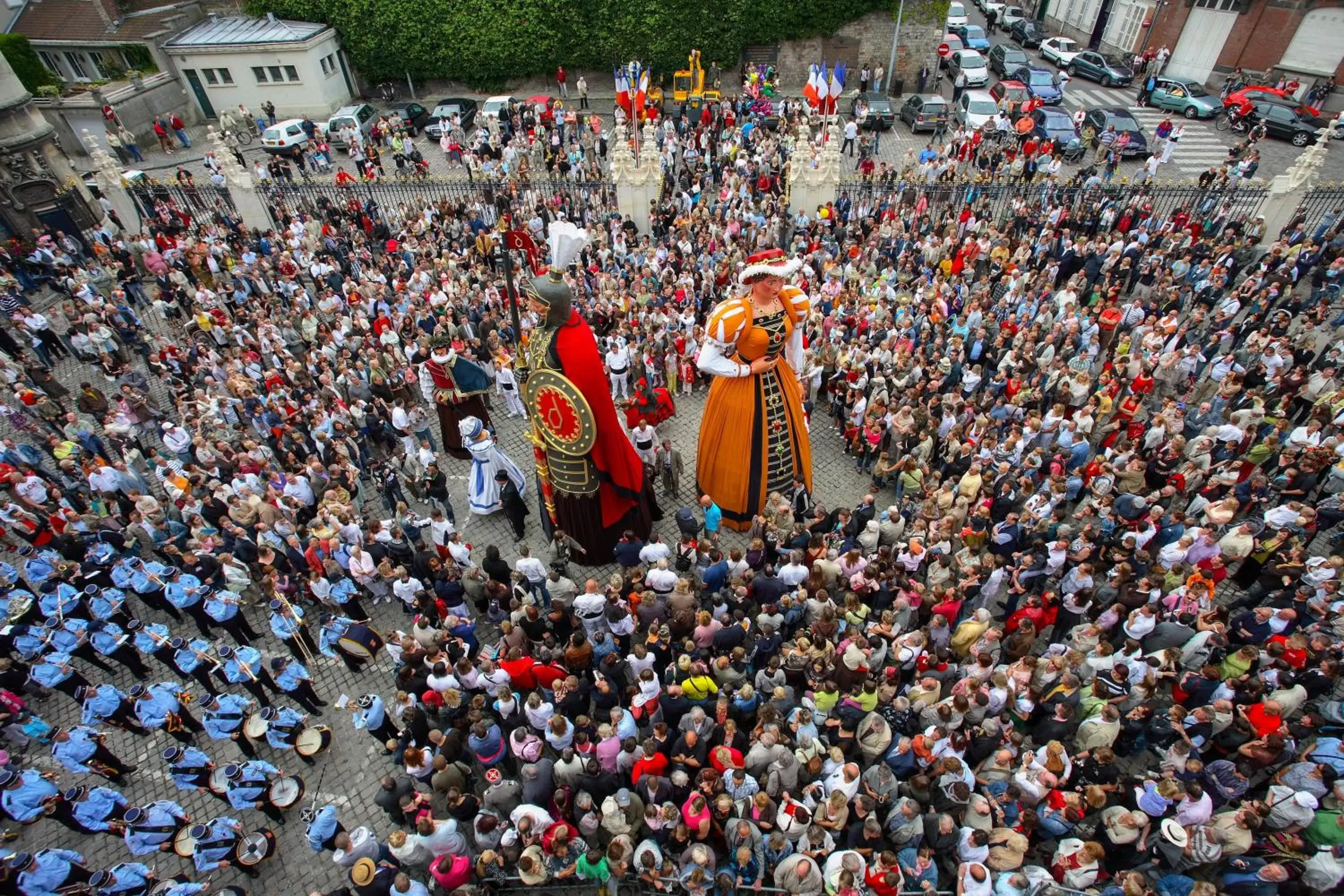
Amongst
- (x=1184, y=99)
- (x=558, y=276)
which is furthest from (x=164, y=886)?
(x=1184, y=99)

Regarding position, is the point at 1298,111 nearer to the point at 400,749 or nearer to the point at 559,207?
the point at 559,207

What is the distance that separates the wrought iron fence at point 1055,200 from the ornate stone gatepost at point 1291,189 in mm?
307

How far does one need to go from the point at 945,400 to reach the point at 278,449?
11.5 m

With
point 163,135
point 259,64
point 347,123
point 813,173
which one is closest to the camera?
point 813,173

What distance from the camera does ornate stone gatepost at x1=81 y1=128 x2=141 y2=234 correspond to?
63.6ft

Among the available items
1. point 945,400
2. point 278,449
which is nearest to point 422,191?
point 278,449

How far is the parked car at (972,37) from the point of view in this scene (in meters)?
33.3

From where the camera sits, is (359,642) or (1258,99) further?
(1258,99)

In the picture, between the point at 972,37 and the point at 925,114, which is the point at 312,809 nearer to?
the point at 925,114

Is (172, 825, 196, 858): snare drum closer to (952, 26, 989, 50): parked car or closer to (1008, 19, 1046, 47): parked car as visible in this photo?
(952, 26, 989, 50): parked car

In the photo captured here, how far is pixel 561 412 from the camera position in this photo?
30.0 ft

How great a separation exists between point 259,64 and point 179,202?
45.2ft

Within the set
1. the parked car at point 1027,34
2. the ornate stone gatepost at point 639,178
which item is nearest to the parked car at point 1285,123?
the parked car at point 1027,34

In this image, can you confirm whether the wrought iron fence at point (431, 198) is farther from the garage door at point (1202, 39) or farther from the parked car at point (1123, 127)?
the garage door at point (1202, 39)
